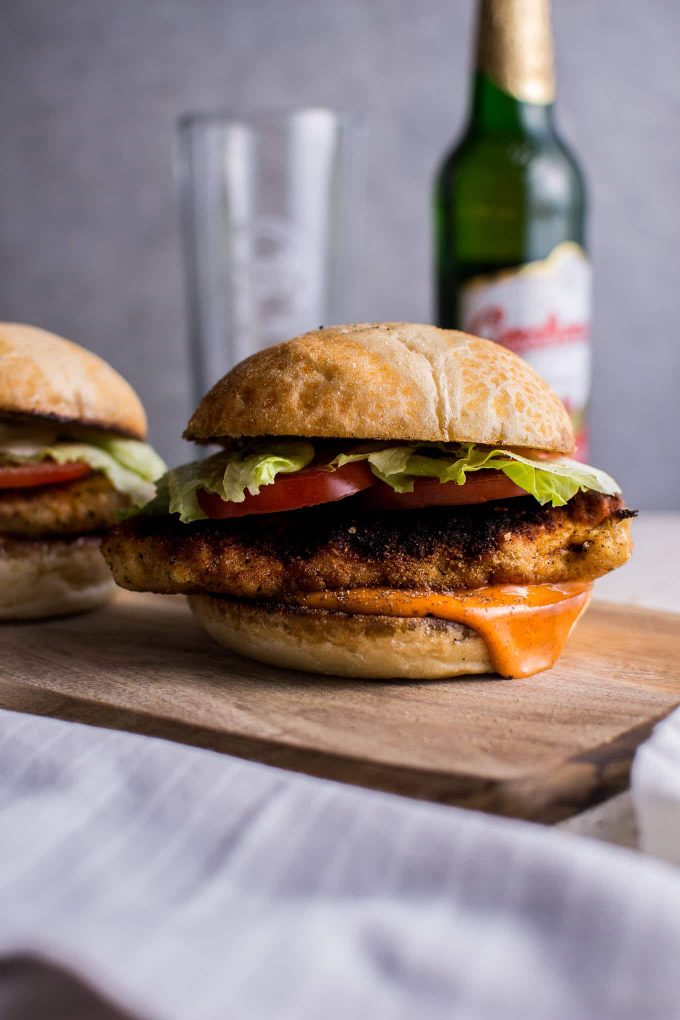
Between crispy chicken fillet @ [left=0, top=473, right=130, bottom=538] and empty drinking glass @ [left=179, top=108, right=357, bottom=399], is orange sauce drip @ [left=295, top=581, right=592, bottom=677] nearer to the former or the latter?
crispy chicken fillet @ [left=0, top=473, right=130, bottom=538]

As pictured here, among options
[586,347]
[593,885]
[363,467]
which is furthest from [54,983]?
[586,347]

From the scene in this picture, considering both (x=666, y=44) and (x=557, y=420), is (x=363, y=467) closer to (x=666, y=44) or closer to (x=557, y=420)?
(x=557, y=420)

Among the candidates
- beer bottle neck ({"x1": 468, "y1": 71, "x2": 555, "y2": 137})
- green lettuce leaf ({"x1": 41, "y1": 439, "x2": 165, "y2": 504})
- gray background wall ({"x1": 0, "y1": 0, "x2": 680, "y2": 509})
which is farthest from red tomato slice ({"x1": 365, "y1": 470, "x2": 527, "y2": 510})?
gray background wall ({"x1": 0, "y1": 0, "x2": 680, "y2": 509})

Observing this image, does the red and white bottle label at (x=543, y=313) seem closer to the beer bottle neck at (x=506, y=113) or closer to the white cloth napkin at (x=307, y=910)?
the beer bottle neck at (x=506, y=113)

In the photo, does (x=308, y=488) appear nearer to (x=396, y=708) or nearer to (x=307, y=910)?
(x=396, y=708)

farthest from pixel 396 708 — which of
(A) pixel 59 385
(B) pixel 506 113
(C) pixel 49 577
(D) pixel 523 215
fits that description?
(B) pixel 506 113
